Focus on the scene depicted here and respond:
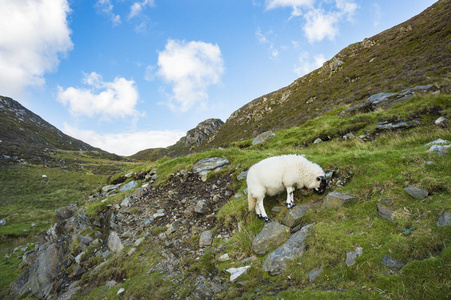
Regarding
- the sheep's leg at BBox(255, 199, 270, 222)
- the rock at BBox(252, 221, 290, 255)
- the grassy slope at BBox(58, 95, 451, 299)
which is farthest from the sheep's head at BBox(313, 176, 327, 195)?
the sheep's leg at BBox(255, 199, 270, 222)

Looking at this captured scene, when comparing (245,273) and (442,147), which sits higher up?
(442,147)

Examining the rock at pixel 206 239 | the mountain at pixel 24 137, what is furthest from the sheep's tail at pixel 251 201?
the mountain at pixel 24 137

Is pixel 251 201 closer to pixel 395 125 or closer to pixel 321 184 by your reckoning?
pixel 321 184

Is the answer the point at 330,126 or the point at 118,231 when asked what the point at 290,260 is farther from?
the point at 330,126

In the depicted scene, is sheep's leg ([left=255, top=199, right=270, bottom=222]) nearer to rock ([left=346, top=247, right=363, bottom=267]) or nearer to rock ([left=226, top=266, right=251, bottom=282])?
rock ([left=226, top=266, right=251, bottom=282])

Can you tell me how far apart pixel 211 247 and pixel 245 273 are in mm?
2073

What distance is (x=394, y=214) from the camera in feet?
15.0

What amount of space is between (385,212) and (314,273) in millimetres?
2413

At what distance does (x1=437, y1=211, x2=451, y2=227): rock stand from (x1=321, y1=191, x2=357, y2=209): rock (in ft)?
6.18

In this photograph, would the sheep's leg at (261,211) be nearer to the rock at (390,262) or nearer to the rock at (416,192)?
the rock at (390,262)

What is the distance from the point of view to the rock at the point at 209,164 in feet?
41.5

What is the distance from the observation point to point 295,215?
19.9ft

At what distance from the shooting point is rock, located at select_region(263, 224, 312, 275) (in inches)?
191


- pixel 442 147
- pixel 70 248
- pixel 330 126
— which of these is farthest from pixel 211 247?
pixel 330 126
